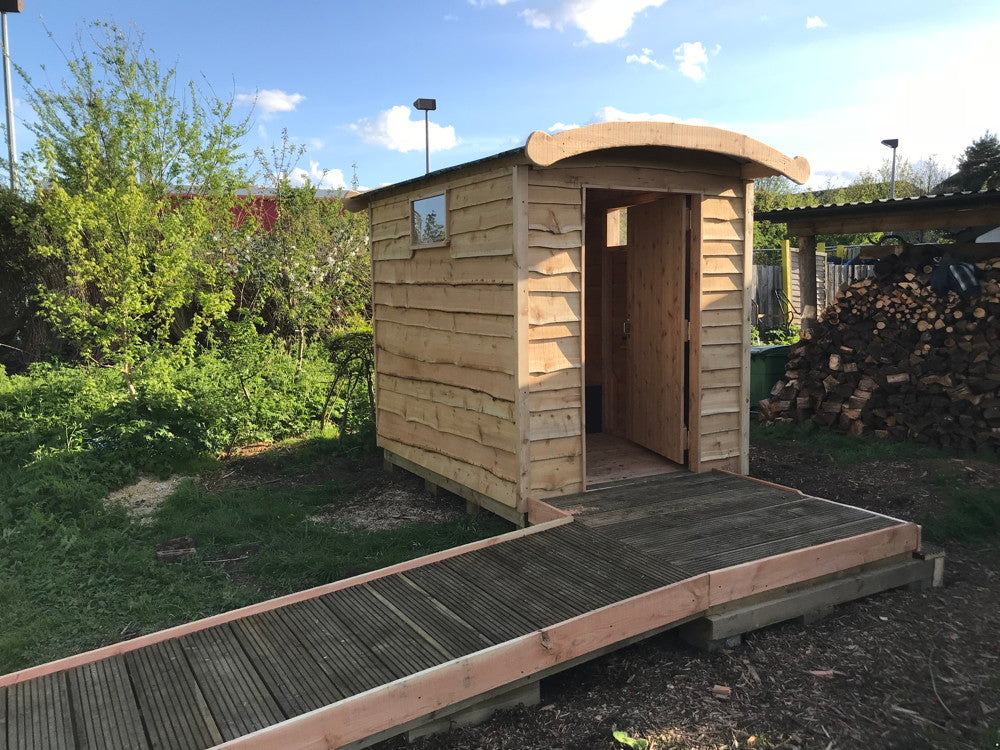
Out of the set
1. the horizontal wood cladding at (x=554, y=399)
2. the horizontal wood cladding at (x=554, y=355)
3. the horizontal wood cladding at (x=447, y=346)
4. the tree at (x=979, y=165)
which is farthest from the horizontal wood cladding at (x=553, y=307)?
the tree at (x=979, y=165)

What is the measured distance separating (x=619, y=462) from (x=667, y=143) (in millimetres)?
2424

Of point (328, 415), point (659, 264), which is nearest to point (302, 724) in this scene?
point (659, 264)

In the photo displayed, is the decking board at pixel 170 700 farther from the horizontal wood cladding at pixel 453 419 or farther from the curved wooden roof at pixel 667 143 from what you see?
the curved wooden roof at pixel 667 143

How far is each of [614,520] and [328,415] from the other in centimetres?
518

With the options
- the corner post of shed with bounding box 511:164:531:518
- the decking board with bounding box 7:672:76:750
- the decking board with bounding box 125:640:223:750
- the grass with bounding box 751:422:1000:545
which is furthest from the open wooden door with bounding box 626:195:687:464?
the decking board with bounding box 7:672:76:750

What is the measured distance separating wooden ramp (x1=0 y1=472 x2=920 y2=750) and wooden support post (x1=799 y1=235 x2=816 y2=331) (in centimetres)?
435

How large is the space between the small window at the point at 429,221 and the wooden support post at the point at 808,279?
479cm

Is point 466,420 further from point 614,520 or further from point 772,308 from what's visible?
point 772,308

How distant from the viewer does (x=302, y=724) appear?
8.67ft

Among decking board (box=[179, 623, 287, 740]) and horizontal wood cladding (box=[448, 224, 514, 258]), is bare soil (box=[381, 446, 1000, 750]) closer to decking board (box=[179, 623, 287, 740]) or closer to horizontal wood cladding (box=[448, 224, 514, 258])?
decking board (box=[179, 623, 287, 740])

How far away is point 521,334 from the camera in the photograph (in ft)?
15.5

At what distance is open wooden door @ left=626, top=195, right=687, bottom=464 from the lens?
5590 millimetres

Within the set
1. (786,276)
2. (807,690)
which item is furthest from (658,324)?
(786,276)

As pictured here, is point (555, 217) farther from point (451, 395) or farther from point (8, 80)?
point (8, 80)
